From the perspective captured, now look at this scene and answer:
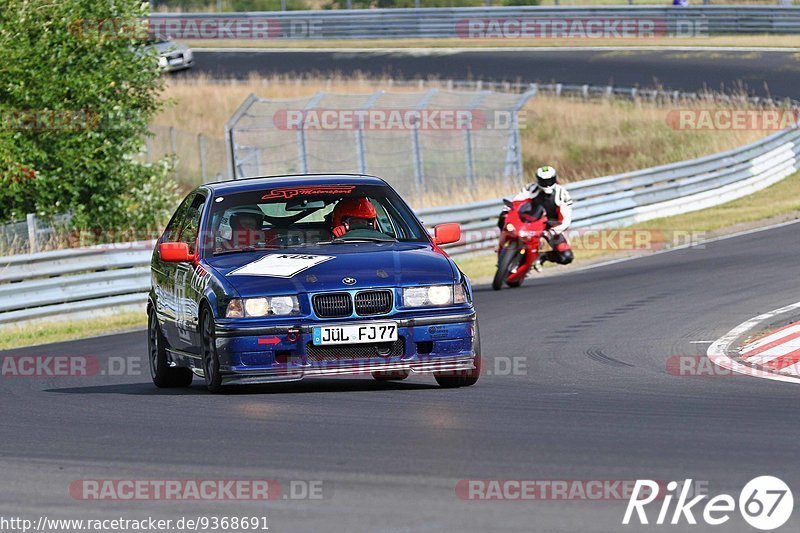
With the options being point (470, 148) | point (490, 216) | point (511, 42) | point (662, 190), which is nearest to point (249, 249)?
point (490, 216)

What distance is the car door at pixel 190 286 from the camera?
1027 cm

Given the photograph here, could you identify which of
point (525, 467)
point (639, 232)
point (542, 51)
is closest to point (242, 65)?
point (542, 51)

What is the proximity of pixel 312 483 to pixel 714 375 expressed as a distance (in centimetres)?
486

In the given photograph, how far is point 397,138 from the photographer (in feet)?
106

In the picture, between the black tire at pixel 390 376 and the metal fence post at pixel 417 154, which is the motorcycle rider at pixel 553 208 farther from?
the metal fence post at pixel 417 154

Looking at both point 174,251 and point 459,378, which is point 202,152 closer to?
point 174,251

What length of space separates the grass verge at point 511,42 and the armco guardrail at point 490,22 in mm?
211

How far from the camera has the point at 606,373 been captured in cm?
1117

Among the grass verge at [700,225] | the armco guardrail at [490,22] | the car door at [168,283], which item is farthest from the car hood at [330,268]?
the armco guardrail at [490,22]

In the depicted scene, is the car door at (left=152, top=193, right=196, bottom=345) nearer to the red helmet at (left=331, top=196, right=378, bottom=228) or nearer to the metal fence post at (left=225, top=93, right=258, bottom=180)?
the red helmet at (left=331, top=196, right=378, bottom=228)

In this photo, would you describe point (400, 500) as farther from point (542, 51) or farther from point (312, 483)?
point (542, 51)

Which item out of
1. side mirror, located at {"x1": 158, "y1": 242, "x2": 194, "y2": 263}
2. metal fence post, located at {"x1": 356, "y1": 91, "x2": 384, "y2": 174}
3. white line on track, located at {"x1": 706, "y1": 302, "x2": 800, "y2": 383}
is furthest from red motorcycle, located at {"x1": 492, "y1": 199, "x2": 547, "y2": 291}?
metal fence post, located at {"x1": 356, "y1": 91, "x2": 384, "y2": 174}

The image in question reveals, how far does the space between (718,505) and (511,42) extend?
46.7 m

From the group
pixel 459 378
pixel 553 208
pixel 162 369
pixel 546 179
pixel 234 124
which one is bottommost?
pixel 234 124
